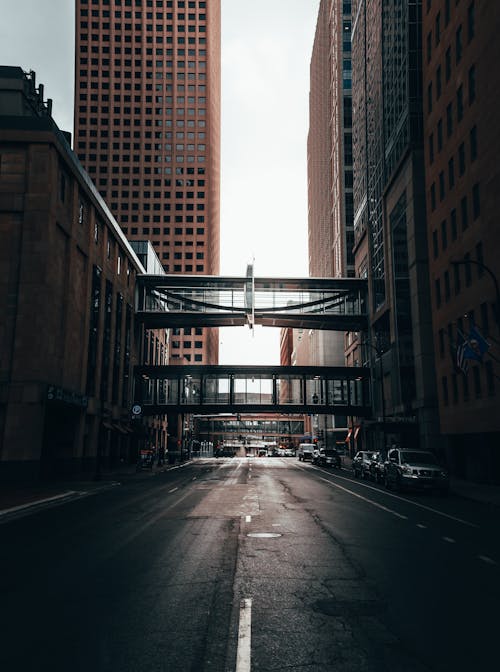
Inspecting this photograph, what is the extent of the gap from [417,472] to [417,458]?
2.07 meters

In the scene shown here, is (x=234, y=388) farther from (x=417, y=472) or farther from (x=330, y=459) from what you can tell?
(x=417, y=472)

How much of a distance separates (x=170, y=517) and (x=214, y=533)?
12.2ft

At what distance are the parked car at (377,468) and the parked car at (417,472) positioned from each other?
188 inches

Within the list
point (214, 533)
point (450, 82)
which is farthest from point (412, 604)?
point (450, 82)

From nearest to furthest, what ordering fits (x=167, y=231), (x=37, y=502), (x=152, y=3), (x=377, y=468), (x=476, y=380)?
(x=37, y=502) < (x=377, y=468) < (x=476, y=380) < (x=167, y=231) < (x=152, y=3)

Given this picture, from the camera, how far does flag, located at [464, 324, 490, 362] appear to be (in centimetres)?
2588

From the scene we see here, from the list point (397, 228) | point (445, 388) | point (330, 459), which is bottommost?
point (330, 459)

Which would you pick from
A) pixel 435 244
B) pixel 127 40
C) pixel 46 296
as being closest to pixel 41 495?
pixel 46 296

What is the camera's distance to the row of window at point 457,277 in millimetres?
35656

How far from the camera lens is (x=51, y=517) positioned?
19.0 metres

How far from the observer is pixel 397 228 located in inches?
2202

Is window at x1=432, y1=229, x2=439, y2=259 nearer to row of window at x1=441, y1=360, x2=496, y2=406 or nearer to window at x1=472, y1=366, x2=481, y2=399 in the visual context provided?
row of window at x1=441, y1=360, x2=496, y2=406

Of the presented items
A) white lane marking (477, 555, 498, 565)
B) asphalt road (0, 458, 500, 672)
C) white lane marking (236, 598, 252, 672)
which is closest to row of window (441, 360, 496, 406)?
asphalt road (0, 458, 500, 672)

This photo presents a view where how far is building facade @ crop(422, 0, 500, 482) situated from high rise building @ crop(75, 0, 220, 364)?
10177cm
